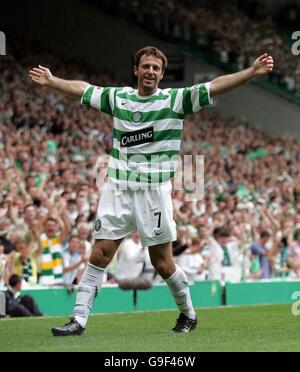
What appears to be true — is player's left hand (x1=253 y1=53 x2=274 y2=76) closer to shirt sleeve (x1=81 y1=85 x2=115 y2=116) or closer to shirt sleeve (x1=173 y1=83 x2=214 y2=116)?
shirt sleeve (x1=173 y1=83 x2=214 y2=116)

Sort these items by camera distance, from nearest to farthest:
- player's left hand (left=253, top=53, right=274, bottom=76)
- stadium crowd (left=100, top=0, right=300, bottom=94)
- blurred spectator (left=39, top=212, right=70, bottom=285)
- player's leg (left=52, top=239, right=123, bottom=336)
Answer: player's left hand (left=253, top=53, right=274, bottom=76) < player's leg (left=52, top=239, right=123, bottom=336) < blurred spectator (left=39, top=212, right=70, bottom=285) < stadium crowd (left=100, top=0, right=300, bottom=94)

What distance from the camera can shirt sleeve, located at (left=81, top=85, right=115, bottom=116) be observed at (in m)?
10.1

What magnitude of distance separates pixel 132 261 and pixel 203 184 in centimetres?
660

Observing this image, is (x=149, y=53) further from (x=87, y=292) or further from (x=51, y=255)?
(x=51, y=255)

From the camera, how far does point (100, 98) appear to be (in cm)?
1015

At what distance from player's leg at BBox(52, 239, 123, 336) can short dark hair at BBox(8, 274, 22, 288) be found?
14.4 feet

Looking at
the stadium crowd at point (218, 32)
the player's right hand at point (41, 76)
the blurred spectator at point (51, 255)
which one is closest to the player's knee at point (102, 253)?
the player's right hand at point (41, 76)

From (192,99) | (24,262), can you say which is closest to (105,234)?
(192,99)

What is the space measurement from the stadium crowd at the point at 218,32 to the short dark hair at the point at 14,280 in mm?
20855

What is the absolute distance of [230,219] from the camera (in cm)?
2059

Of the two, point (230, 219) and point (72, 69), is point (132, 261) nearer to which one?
point (230, 219)

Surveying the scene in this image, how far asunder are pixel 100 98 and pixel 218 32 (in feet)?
87.8

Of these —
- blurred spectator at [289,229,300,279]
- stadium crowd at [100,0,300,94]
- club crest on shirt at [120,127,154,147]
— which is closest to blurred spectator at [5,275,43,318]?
club crest on shirt at [120,127,154,147]

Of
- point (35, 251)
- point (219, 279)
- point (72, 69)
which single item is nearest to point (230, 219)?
point (219, 279)
